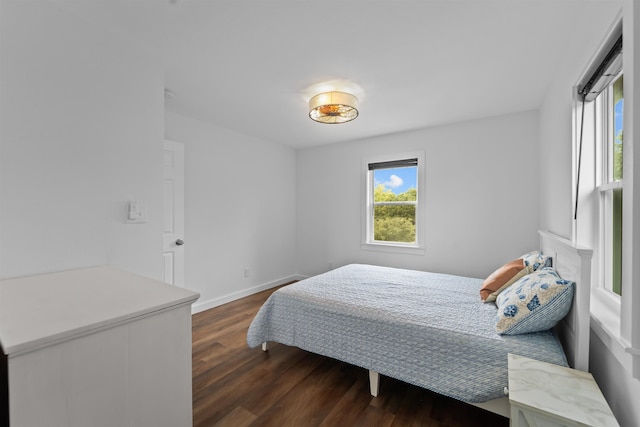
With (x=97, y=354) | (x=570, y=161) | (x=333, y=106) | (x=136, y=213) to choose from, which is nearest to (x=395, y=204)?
(x=333, y=106)

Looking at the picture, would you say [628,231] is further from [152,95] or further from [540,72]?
[152,95]

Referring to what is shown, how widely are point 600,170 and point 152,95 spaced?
9.54 ft

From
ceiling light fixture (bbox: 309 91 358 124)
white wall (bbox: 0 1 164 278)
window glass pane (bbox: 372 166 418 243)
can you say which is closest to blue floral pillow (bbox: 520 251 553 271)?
window glass pane (bbox: 372 166 418 243)

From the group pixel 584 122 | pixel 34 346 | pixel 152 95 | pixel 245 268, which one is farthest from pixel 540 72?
pixel 245 268

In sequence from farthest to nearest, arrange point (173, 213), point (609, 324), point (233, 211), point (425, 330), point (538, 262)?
1. point (233, 211)
2. point (173, 213)
3. point (538, 262)
4. point (425, 330)
5. point (609, 324)

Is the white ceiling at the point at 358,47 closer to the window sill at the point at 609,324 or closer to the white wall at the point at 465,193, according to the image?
the white wall at the point at 465,193

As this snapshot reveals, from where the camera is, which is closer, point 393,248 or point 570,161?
point 570,161

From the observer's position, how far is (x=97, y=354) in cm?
83

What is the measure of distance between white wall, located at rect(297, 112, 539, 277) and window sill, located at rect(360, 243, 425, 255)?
0.06 metres

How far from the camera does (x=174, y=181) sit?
116 inches

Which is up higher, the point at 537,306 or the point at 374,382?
the point at 537,306

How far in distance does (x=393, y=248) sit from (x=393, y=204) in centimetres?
63

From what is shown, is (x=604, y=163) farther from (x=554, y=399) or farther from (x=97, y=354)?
(x=97, y=354)

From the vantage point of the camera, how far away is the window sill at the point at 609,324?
0.99m
